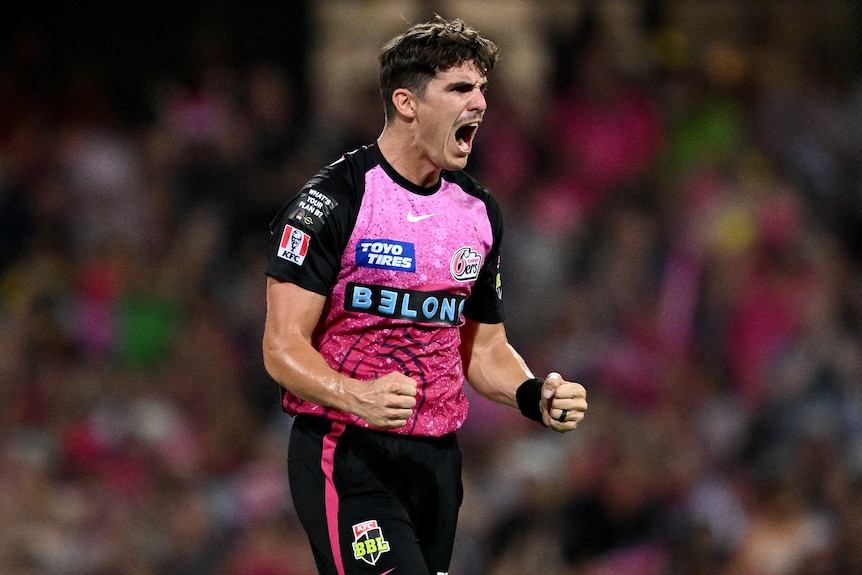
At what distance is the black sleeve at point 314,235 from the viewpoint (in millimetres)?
4113

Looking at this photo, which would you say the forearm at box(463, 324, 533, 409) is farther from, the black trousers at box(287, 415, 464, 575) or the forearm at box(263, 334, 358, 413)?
the forearm at box(263, 334, 358, 413)

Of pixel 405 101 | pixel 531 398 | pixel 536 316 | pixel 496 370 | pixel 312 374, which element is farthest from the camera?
pixel 536 316

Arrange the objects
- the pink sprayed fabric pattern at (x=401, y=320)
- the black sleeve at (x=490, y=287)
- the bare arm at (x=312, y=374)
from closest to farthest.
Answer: the bare arm at (x=312, y=374) < the pink sprayed fabric pattern at (x=401, y=320) < the black sleeve at (x=490, y=287)

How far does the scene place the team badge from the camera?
4117 millimetres

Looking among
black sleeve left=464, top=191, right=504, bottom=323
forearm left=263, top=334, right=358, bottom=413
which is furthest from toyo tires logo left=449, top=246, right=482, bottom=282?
forearm left=263, top=334, right=358, bottom=413

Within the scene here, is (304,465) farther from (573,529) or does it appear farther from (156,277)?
(156,277)

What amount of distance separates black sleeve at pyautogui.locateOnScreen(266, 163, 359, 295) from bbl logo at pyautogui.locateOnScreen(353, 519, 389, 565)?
762 millimetres

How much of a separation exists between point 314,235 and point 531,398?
98 cm

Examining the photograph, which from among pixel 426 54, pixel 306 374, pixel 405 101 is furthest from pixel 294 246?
pixel 426 54

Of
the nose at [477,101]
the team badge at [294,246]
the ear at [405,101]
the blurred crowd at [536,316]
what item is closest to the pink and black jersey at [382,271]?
the team badge at [294,246]

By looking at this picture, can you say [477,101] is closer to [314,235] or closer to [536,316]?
[314,235]

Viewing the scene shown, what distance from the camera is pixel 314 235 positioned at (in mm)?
4125

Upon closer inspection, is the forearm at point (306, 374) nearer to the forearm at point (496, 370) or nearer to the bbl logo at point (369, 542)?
the bbl logo at point (369, 542)

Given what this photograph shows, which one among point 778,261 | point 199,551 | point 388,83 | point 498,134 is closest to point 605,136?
point 498,134
